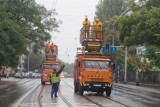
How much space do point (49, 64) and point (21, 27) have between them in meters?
6.73

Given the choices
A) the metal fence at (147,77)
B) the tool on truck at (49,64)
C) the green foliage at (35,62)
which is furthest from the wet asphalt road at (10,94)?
the green foliage at (35,62)

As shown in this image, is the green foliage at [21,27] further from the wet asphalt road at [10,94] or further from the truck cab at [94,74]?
the truck cab at [94,74]

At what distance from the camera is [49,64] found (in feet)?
190

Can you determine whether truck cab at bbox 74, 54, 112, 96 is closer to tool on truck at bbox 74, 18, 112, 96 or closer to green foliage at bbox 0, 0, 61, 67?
tool on truck at bbox 74, 18, 112, 96

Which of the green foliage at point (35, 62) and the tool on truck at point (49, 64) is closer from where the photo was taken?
the tool on truck at point (49, 64)

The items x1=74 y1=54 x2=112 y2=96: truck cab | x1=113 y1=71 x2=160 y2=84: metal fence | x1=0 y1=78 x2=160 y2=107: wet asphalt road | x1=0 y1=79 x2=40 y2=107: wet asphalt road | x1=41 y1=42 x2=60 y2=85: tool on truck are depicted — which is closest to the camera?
x1=0 y1=78 x2=160 y2=107: wet asphalt road

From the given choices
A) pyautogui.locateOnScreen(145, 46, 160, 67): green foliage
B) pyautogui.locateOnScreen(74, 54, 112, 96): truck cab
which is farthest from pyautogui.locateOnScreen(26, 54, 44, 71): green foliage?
pyautogui.locateOnScreen(74, 54, 112, 96): truck cab

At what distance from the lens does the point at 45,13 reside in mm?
70875

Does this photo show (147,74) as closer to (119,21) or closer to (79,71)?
(119,21)

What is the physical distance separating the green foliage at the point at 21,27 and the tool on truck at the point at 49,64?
3.02 meters

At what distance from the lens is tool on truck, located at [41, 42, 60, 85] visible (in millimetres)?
57219

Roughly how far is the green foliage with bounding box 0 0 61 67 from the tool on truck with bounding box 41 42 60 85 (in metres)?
3.02

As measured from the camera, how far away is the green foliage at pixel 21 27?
47625 mm

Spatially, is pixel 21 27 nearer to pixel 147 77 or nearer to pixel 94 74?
pixel 147 77
